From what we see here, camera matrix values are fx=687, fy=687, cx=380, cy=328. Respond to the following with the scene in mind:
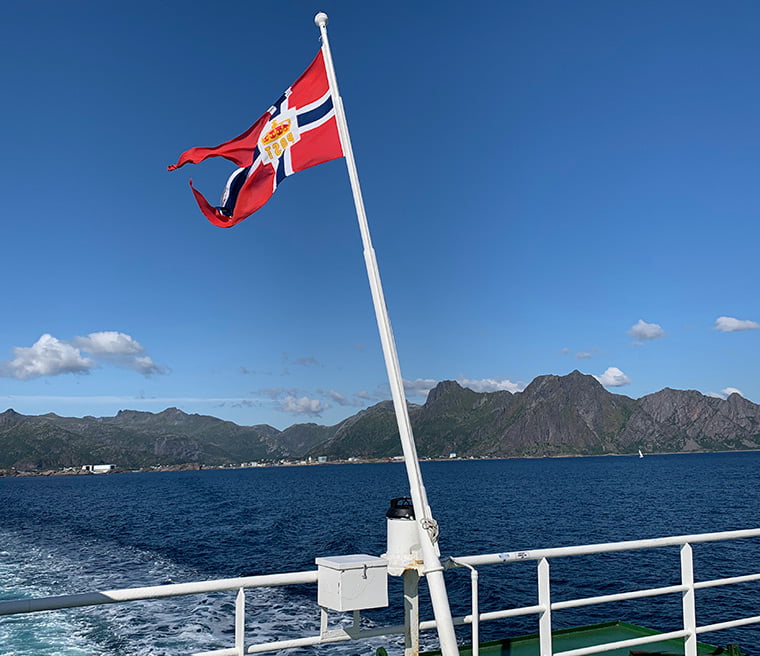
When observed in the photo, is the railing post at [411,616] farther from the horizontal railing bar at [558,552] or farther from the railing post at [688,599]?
the railing post at [688,599]

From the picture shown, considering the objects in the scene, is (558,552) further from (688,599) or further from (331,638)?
(331,638)

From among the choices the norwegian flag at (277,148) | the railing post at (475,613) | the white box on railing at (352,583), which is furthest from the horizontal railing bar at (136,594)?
the norwegian flag at (277,148)

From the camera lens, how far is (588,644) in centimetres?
681

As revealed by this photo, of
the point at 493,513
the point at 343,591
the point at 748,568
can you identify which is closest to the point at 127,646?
the point at 343,591

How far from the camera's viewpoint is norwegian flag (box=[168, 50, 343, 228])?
20.9 ft

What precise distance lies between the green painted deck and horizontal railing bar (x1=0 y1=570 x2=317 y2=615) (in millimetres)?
2360

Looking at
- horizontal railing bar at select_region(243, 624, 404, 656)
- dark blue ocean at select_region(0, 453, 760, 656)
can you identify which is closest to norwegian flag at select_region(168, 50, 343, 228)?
horizontal railing bar at select_region(243, 624, 404, 656)

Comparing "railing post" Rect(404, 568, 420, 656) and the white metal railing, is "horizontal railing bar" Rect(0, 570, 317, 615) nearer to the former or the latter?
the white metal railing

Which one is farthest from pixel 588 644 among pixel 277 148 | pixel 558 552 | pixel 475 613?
pixel 277 148

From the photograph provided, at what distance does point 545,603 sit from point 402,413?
5.79 ft

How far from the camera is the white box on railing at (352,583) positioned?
15.2 ft

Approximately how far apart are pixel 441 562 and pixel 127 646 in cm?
1559

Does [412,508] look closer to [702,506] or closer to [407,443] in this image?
[407,443]

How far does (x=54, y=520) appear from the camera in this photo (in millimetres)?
71188
